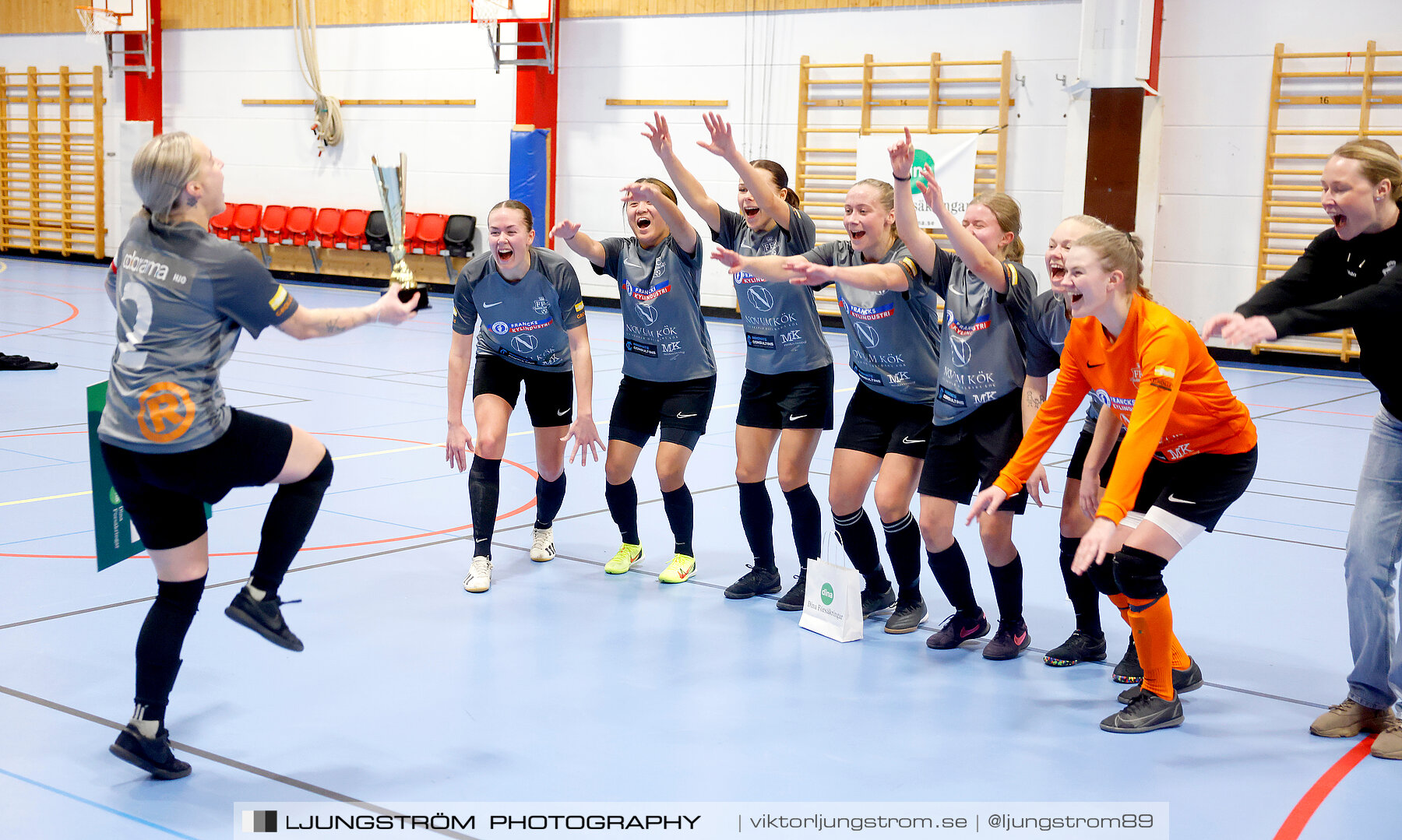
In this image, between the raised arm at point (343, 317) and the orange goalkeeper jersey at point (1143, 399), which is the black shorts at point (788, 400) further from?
the raised arm at point (343, 317)

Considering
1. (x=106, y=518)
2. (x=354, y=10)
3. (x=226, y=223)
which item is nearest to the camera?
(x=106, y=518)

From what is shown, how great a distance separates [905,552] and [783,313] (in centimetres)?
105

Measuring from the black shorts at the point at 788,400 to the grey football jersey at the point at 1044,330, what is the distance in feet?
2.95

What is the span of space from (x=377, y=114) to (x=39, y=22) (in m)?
7.45

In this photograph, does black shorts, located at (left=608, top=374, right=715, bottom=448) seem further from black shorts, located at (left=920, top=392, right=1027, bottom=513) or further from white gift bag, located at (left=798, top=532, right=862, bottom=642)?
black shorts, located at (left=920, top=392, right=1027, bottom=513)

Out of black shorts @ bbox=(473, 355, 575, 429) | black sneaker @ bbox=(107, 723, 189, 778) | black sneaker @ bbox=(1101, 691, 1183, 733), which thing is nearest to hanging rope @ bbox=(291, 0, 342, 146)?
black shorts @ bbox=(473, 355, 575, 429)

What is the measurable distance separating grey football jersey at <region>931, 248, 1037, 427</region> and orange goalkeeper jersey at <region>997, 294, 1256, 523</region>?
418 millimetres

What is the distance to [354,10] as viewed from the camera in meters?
17.9

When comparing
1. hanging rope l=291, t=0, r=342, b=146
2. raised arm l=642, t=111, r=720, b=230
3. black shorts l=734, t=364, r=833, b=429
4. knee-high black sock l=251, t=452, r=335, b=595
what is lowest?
knee-high black sock l=251, t=452, r=335, b=595

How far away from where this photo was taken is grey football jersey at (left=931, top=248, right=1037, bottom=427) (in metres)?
4.02

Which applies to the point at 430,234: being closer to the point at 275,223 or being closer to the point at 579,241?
the point at 275,223

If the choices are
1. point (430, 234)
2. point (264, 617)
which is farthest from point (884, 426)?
point (430, 234)

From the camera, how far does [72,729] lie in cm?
322

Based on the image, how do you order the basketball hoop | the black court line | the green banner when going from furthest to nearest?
1. the basketball hoop
2. the green banner
3. the black court line
